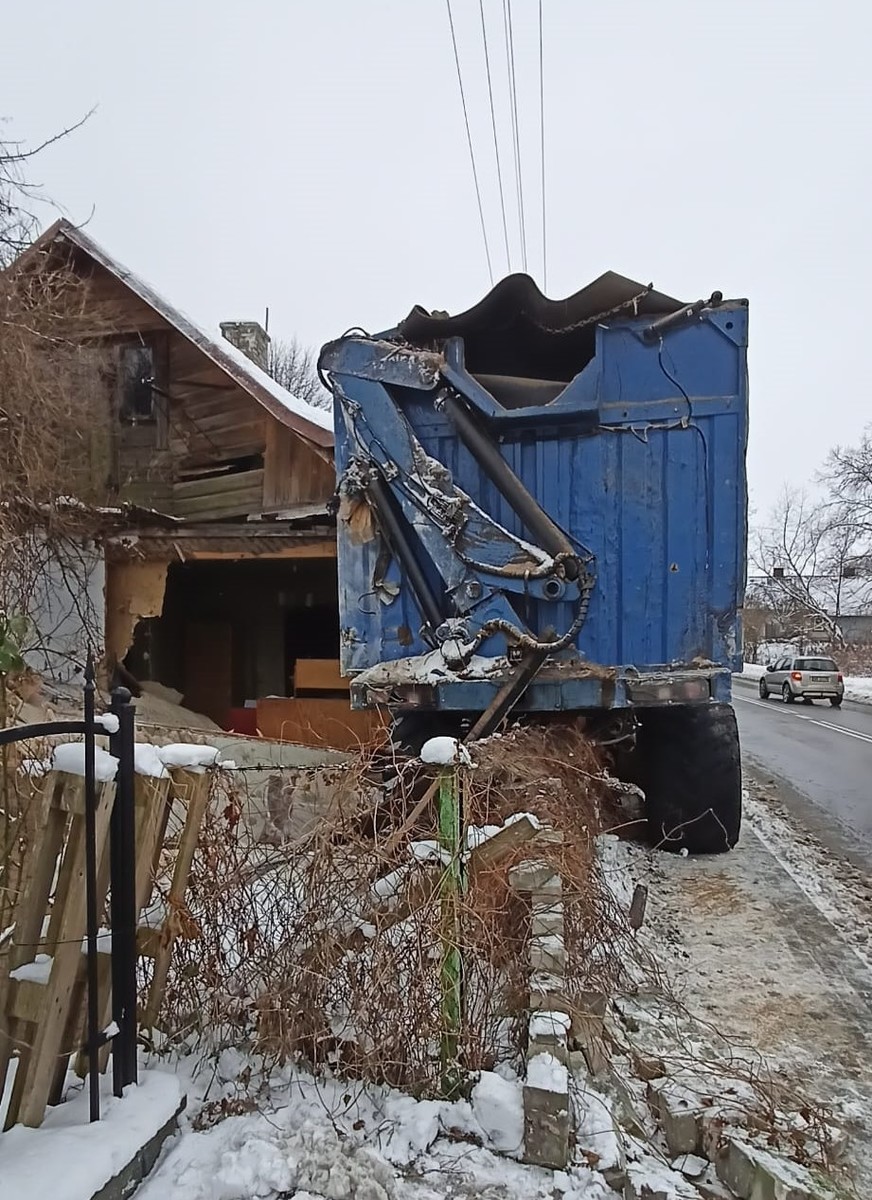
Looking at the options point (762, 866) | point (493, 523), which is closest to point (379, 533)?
point (493, 523)

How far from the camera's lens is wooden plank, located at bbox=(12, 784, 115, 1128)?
2213 mm

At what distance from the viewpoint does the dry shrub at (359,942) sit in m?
2.47

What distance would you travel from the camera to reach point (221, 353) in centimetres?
795

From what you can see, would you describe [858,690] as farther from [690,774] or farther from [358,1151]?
[358,1151]

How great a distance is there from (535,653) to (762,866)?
2564 mm

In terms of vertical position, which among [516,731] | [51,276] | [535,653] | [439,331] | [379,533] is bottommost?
[516,731]

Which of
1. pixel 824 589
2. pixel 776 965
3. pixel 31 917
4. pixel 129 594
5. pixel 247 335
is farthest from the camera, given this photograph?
pixel 824 589

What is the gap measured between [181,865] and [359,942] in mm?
688

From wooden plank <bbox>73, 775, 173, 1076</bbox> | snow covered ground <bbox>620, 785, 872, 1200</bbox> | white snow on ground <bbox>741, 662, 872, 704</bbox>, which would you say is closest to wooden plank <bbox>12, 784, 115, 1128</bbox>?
wooden plank <bbox>73, 775, 173, 1076</bbox>

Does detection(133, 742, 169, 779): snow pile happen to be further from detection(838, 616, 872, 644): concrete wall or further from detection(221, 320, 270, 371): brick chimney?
detection(838, 616, 872, 644): concrete wall

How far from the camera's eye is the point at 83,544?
7246mm

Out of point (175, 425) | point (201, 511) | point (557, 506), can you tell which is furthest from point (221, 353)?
point (557, 506)

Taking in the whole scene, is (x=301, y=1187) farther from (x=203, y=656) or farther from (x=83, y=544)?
(x=203, y=656)

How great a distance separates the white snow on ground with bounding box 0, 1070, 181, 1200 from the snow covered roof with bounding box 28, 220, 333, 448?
6022mm
